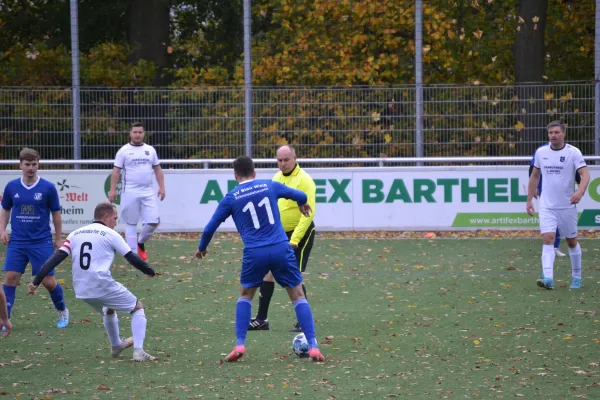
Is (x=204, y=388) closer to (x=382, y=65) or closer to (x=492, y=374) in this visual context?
(x=492, y=374)

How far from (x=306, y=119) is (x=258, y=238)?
10823 millimetres

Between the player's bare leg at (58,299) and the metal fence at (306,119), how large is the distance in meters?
9.15

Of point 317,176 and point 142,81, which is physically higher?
point 142,81

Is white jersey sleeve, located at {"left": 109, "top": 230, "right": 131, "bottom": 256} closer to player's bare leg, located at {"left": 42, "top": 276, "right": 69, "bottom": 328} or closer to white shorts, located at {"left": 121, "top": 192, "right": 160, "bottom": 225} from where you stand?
player's bare leg, located at {"left": 42, "top": 276, "right": 69, "bottom": 328}

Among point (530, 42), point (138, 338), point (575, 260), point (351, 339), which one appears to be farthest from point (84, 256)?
point (530, 42)

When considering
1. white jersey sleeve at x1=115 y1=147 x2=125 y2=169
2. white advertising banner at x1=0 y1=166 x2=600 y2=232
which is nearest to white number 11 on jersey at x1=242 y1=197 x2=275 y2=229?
white jersey sleeve at x1=115 y1=147 x2=125 y2=169

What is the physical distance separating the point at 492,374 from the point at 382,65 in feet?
53.5

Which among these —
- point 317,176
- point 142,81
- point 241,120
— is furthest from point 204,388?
point 142,81

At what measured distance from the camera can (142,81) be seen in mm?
25844

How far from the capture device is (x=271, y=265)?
828 centimetres

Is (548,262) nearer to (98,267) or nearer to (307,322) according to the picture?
(307,322)

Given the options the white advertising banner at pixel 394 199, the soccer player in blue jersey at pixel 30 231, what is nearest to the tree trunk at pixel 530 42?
the white advertising banner at pixel 394 199

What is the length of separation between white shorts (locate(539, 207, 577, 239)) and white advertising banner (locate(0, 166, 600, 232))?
20.1 feet

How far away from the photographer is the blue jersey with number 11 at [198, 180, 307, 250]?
8.23 meters
